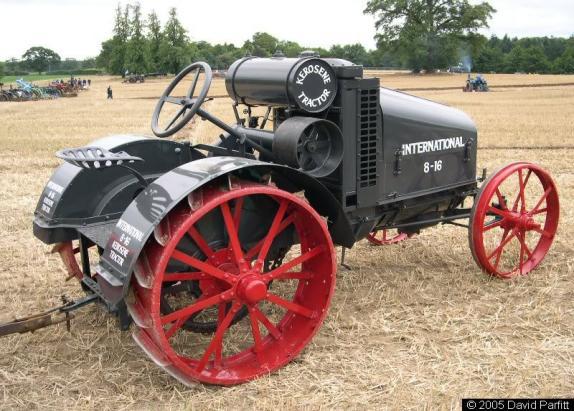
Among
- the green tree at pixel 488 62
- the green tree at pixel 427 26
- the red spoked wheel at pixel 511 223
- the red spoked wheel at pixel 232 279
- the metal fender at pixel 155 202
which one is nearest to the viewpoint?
the metal fender at pixel 155 202

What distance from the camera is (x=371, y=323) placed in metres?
4.11

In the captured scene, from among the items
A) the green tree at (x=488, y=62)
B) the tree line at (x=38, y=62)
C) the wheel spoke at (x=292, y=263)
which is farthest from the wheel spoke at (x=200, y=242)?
the tree line at (x=38, y=62)

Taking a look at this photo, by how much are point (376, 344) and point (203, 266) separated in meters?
1.31

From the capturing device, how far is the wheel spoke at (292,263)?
11.0ft

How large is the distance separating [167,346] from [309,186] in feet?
3.92

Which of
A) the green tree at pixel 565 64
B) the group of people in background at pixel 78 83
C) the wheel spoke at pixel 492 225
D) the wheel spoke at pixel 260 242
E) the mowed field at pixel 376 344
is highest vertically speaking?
the green tree at pixel 565 64

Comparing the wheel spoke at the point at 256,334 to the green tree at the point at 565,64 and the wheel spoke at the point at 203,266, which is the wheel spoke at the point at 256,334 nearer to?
the wheel spoke at the point at 203,266

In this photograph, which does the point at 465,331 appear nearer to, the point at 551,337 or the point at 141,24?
the point at 551,337

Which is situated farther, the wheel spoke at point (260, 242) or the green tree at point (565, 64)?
the green tree at point (565, 64)

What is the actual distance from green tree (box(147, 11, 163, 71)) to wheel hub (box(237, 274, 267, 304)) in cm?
6335

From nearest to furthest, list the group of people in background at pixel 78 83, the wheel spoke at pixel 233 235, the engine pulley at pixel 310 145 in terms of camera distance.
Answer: the wheel spoke at pixel 233 235 < the engine pulley at pixel 310 145 < the group of people in background at pixel 78 83

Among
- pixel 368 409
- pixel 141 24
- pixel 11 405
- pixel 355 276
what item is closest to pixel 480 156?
pixel 355 276

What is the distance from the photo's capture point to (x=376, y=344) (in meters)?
3.82

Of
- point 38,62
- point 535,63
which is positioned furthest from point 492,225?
point 38,62
